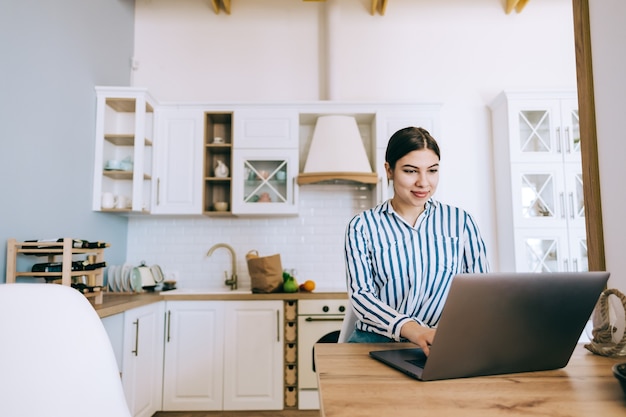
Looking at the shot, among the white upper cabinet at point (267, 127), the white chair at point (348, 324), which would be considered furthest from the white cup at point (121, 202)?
the white chair at point (348, 324)

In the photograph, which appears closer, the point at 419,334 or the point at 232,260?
the point at 419,334

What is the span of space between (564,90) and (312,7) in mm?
2244

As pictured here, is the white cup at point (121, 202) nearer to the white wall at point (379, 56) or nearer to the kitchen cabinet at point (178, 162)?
the kitchen cabinet at point (178, 162)

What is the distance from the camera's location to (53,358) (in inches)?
38.3

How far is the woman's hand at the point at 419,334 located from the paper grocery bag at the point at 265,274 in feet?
6.72

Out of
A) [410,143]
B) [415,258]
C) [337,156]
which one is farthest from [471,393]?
[337,156]

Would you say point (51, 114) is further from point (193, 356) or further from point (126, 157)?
point (193, 356)

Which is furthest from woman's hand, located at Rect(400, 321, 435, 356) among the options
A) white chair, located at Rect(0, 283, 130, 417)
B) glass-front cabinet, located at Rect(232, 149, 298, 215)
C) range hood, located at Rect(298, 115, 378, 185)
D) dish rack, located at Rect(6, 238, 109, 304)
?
glass-front cabinet, located at Rect(232, 149, 298, 215)

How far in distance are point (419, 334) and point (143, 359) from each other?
228 cm

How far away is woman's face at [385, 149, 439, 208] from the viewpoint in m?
1.44

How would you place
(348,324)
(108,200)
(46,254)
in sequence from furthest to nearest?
(108,200) → (46,254) → (348,324)

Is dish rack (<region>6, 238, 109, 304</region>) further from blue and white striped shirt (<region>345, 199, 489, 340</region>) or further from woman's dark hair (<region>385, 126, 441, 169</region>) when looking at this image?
woman's dark hair (<region>385, 126, 441, 169</region>)

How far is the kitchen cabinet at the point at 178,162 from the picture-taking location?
340 centimetres

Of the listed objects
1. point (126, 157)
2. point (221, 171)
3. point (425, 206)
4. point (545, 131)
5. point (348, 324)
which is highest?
point (545, 131)
